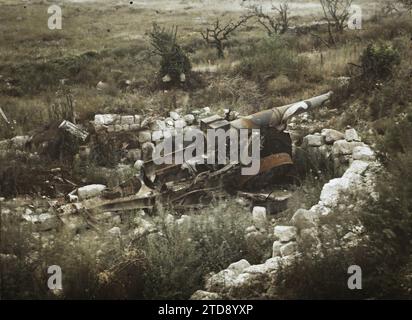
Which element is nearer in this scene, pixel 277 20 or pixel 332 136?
pixel 332 136

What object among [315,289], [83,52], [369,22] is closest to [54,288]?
[315,289]

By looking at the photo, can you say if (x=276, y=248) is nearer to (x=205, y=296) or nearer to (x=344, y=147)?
(x=205, y=296)

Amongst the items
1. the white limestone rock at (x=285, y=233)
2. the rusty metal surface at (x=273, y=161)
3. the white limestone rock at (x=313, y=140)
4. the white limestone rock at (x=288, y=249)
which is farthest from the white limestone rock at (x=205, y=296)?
the white limestone rock at (x=313, y=140)

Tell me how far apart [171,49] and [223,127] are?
587cm

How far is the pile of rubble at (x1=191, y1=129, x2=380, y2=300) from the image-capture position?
4762mm

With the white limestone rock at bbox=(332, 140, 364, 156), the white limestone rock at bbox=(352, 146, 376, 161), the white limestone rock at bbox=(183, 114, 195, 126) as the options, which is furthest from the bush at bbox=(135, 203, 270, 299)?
the white limestone rock at bbox=(183, 114, 195, 126)

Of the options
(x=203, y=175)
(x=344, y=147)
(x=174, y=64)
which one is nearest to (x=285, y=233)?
(x=203, y=175)

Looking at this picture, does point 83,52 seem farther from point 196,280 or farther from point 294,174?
point 196,280

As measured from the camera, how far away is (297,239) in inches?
205

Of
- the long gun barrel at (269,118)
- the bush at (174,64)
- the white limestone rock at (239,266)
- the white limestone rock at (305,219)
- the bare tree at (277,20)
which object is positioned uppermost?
the bare tree at (277,20)

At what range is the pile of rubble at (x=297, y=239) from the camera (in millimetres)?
4762

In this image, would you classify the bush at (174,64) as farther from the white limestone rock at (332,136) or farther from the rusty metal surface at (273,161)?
the rusty metal surface at (273,161)

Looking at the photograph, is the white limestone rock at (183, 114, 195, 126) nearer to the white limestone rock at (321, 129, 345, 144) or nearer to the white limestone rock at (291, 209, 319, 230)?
the white limestone rock at (321, 129, 345, 144)

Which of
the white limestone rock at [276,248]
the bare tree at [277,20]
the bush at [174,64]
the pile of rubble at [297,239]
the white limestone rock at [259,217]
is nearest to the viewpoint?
the pile of rubble at [297,239]
